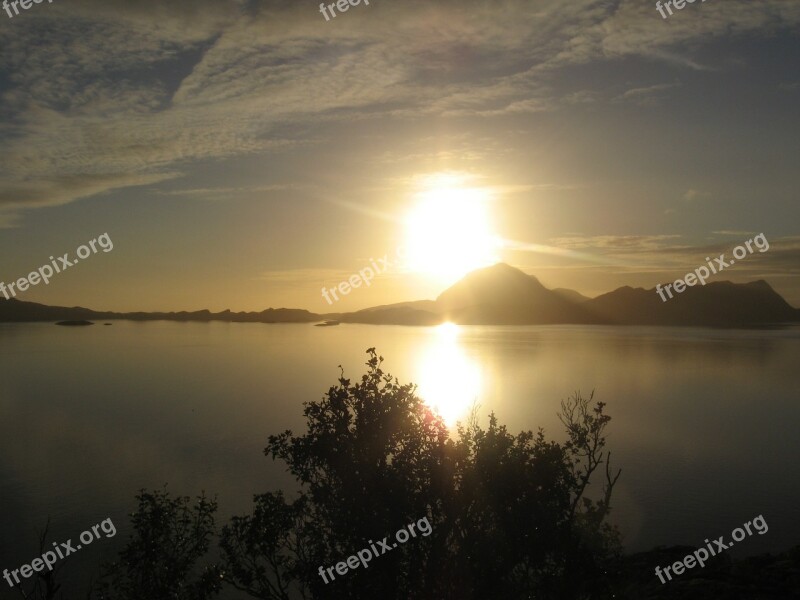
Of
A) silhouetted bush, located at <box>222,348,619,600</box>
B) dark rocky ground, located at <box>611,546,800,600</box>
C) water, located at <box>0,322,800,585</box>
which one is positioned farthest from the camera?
water, located at <box>0,322,800,585</box>

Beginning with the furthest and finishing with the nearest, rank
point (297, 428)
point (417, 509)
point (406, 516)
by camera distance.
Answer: point (297, 428)
point (417, 509)
point (406, 516)

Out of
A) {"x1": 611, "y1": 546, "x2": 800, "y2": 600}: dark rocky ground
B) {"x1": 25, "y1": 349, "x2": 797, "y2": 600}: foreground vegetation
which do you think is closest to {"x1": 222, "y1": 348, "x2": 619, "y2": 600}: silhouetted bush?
{"x1": 25, "y1": 349, "x2": 797, "y2": 600}: foreground vegetation

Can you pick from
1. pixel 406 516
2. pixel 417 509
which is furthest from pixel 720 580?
pixel 406 516

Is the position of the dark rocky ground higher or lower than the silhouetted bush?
lower

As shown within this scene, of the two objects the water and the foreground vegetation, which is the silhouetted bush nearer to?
the foreground vegetation

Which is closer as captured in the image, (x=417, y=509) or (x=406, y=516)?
(x=406, y=516)

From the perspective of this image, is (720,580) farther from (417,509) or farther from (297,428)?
(297,428)

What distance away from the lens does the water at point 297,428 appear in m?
40.6

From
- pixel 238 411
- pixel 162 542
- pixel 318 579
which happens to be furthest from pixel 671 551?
pixel 238 411

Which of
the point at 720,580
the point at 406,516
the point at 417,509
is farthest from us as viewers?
the point at 720,580

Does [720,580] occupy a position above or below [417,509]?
below

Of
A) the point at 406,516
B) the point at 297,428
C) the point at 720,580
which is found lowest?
the point at 720,580

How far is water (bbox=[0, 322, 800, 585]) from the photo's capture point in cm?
4059

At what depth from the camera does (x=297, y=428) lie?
6681 centimetres
